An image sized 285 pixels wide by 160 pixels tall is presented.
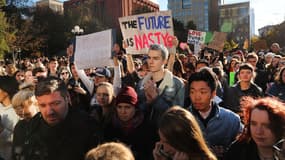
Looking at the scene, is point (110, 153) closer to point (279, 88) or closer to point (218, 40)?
point (279, 88)

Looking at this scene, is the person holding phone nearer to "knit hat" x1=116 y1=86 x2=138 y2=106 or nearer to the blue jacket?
the blue jacket

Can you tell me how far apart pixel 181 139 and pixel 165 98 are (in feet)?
5.83

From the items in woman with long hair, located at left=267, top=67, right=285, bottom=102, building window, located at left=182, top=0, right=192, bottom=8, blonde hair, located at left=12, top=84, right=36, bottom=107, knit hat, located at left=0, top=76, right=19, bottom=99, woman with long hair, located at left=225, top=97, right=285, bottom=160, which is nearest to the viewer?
woman with long hair, located at left=225, top=97, right=285, bottom=160

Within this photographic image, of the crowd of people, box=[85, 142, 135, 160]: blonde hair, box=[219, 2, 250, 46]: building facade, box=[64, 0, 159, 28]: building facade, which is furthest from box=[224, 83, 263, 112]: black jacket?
box=[219, 2, 250, 46]: building facade

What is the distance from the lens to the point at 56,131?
8.04ft

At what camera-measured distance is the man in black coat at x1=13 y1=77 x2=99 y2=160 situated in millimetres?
2393

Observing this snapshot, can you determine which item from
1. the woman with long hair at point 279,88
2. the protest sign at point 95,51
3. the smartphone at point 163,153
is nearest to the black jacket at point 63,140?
the smartphone at point 163,153

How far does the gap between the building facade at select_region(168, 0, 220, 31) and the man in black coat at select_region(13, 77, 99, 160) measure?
112m

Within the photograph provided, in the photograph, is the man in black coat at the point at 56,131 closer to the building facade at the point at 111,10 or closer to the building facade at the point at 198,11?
the building facade at the point at 111,10

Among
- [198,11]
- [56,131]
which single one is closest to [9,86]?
[56,131]

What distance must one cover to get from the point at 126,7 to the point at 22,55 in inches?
1555

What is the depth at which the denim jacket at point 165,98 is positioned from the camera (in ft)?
12.2

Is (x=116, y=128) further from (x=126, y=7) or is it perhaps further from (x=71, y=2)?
(x=71, y=2)

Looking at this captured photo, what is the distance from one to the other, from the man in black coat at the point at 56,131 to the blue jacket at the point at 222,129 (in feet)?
3.54
